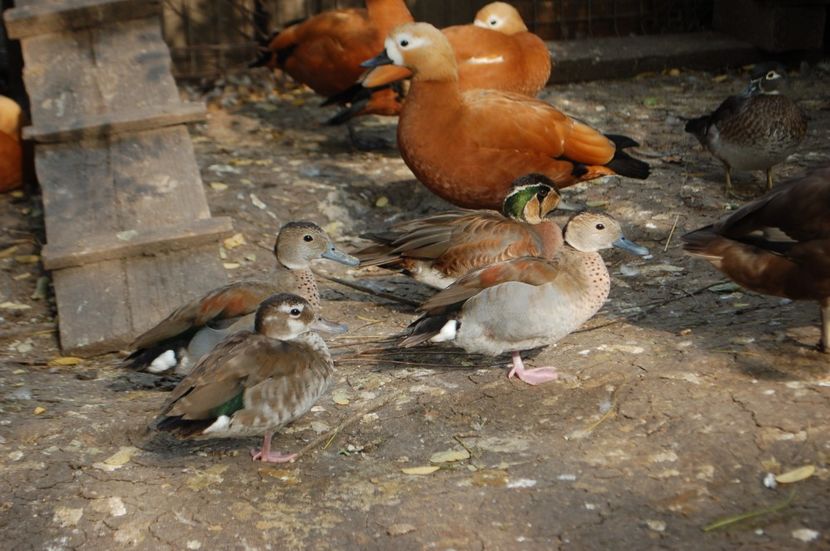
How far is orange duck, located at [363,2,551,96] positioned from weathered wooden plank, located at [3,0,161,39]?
1546 mm

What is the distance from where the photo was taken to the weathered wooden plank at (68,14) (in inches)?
275

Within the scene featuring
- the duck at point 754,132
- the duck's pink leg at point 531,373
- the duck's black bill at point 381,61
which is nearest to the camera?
the duck's pink leg at point 531,373

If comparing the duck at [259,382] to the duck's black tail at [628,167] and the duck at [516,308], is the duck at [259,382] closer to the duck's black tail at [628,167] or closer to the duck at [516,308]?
the duck at [516,308]

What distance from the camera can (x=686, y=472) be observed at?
3842 millimetres

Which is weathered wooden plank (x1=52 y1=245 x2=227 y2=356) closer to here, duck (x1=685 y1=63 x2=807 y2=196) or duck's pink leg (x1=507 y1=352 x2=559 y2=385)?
duck's pink leg (x1=507 y1=352 x2=559 y2=385)

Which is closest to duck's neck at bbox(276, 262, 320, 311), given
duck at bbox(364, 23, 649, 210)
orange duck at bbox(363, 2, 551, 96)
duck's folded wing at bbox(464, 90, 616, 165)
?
duck at bbox(364, 23, 649, 210)

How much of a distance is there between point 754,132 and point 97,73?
3915 millimetres

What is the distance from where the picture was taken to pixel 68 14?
708 cm

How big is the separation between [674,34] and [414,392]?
6070mm

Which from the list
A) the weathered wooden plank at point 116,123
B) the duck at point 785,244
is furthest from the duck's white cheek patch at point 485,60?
the duck at point 785,244

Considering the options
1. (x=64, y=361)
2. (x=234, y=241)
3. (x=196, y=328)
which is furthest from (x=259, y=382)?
(x=234, y=241)

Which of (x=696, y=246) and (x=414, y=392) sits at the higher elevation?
(x=696, y=246)

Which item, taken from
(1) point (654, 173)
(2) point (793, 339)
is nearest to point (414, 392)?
(2) point (793, 339)

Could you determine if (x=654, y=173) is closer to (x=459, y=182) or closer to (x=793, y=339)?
(x=459, y=182)
